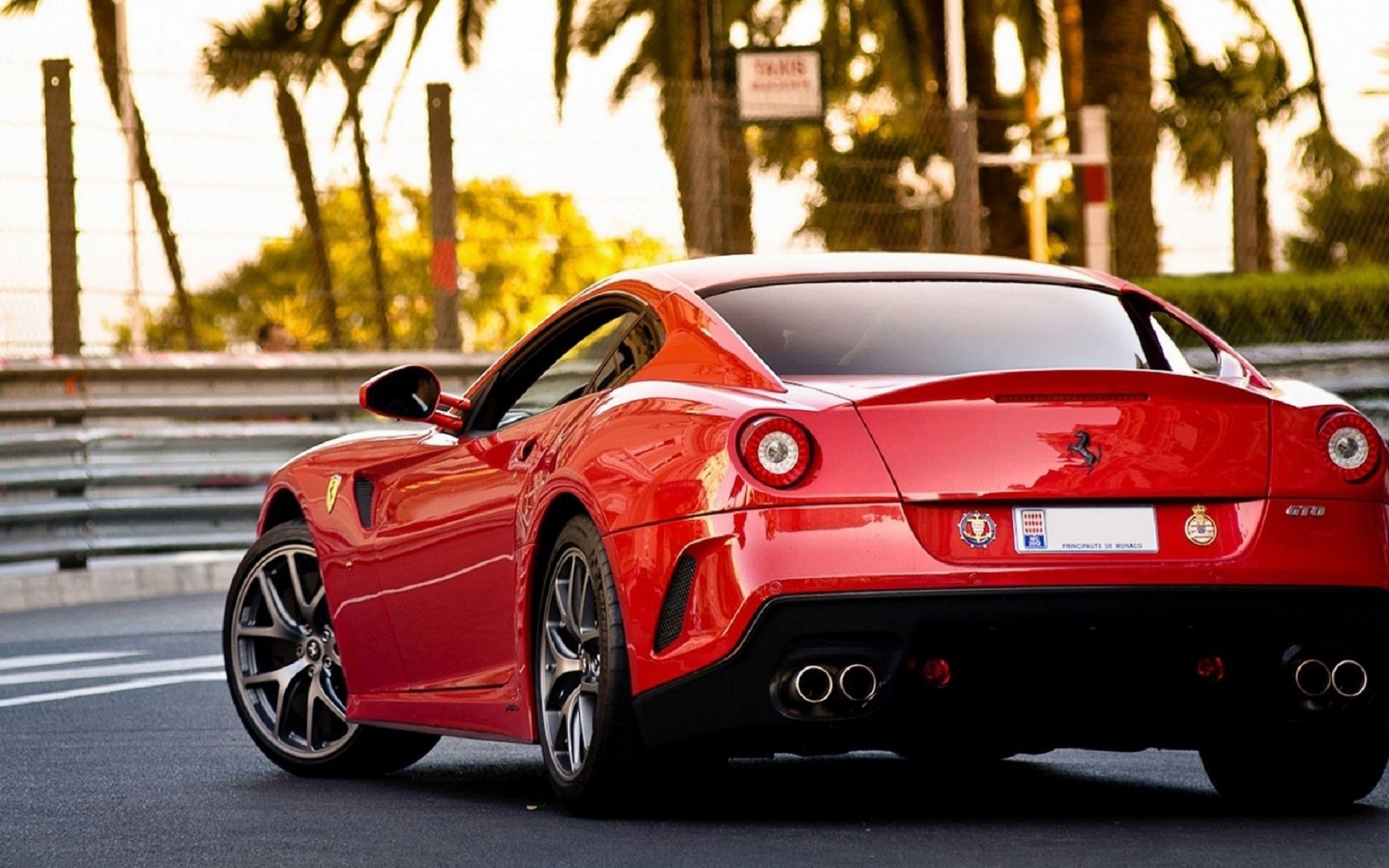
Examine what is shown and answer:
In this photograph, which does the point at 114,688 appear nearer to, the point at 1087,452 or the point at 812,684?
the point at 812,684

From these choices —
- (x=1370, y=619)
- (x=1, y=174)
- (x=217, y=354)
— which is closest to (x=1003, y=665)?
(x=1370, y=619)

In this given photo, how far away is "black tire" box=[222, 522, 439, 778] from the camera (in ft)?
24.8

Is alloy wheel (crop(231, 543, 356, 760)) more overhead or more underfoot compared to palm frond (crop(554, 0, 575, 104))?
more underfoot

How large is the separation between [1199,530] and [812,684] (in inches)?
33.6

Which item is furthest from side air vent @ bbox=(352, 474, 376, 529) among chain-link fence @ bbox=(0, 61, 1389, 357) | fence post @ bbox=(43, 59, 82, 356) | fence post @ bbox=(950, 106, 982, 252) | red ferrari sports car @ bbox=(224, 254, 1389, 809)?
fence post @ bbox=(950, 106, 982, 252)

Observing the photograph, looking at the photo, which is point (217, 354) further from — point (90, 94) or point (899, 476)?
point (899, 476)

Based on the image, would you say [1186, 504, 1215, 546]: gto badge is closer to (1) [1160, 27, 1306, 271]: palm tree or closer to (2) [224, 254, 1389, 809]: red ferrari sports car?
(2) [224, 254, 1389, 809]: red ferrari sports car

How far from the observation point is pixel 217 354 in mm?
15961

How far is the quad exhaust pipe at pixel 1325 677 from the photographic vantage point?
591 centimetres

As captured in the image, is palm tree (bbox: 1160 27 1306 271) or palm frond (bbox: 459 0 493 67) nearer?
palm tree (bbox: 1160 27 1306 271)

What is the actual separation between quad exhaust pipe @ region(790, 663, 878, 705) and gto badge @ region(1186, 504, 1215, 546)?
0.71 metres

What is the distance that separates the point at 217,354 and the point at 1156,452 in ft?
35.5

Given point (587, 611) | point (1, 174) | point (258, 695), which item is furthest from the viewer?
point (1, 174)

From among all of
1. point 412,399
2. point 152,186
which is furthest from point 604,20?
point 412,399
